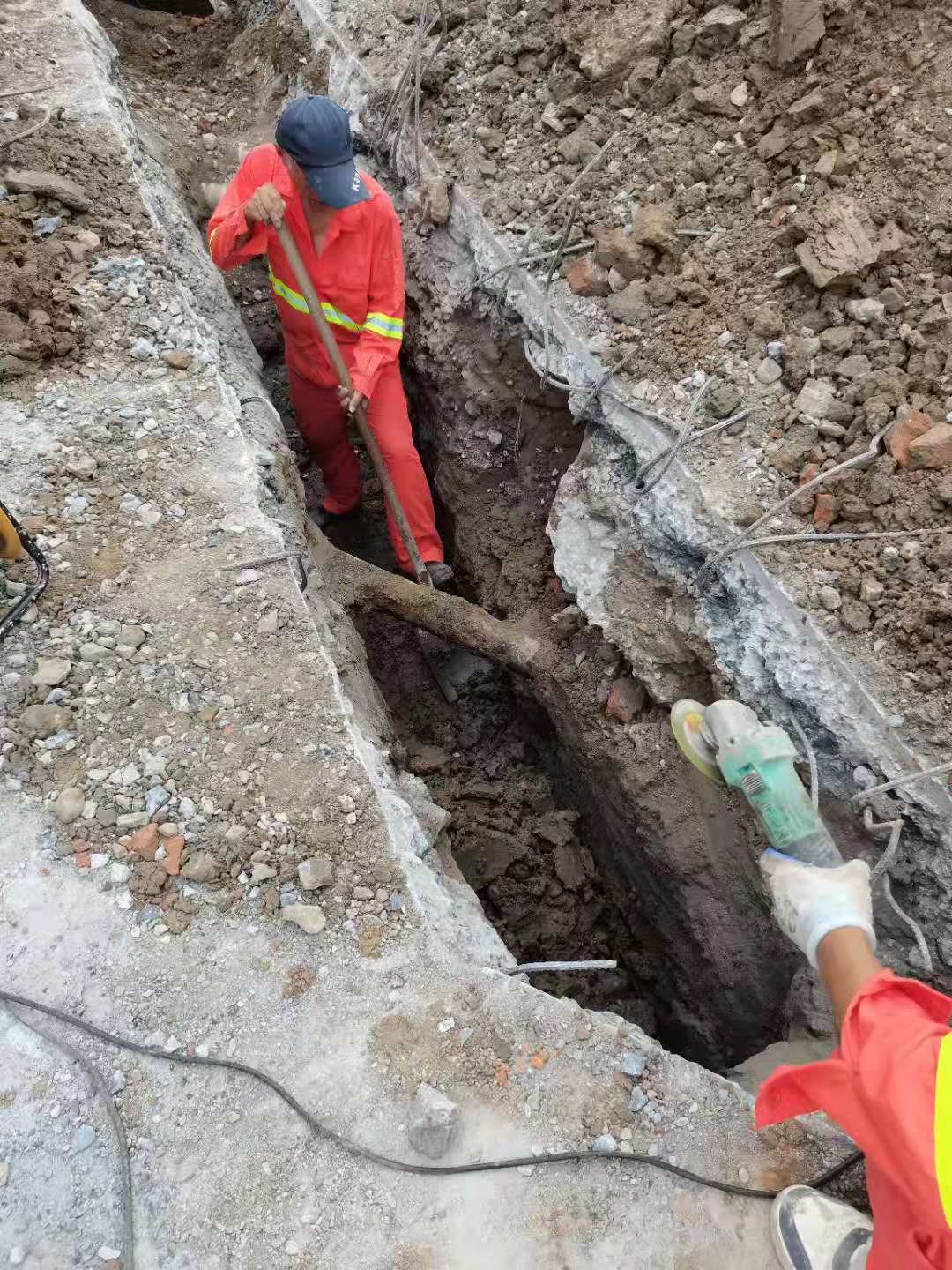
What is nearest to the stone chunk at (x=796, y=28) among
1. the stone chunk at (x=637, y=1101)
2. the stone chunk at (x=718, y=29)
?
the stone chunk at (x=718, y=29)

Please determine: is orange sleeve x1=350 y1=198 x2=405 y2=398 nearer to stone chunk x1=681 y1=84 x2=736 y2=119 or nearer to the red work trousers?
the red work trousers

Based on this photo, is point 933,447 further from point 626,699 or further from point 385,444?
point 385,444

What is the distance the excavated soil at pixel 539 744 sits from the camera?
2922mm

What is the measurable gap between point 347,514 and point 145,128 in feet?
7.34

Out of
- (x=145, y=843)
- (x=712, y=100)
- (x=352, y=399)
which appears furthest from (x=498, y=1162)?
(x=712, y=100)

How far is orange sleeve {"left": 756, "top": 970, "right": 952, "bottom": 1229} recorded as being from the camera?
1.16m

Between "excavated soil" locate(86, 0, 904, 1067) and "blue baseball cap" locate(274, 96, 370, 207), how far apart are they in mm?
694

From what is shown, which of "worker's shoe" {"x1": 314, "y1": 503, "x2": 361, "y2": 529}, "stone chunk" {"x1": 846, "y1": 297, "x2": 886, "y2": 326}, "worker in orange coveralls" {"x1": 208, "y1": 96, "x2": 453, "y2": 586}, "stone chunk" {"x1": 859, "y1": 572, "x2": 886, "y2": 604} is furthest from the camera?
"worker's shoe" {"x1": 314, "y1": 503, "x2": 361, "y2": 529}

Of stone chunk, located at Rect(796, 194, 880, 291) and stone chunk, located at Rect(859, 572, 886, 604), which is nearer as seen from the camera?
stone chunk, located at Rect(859, 572, 886, 604)

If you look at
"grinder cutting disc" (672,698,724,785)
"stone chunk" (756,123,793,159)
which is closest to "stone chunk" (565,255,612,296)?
"stone chunk" (756,123,793,159)

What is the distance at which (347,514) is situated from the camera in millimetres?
4559

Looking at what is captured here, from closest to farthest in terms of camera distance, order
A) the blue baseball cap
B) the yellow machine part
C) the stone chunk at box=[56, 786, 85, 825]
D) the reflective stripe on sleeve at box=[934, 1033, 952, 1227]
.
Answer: the reflective stripe on sleeve at box=[934, 1033, 952, 1227] < the stone chunk at box=[56, 786, 85, 825] < the yellow machine part < the blue baseball cap

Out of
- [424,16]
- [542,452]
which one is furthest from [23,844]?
[424,16]

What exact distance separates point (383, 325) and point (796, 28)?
186cm
